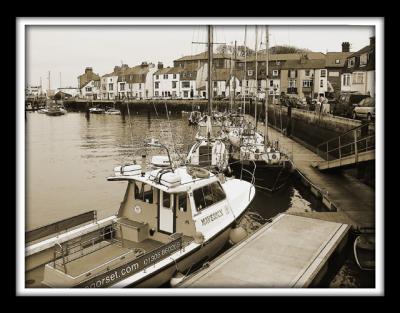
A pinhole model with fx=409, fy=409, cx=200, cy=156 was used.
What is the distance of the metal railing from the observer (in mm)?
9883

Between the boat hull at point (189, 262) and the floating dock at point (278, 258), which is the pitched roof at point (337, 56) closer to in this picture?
the floating dock at point (278, 258)

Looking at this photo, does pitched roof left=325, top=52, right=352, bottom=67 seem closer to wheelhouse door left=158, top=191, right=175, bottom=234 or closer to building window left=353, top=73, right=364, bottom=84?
building window left=353, top=73, right=364, bottom=84

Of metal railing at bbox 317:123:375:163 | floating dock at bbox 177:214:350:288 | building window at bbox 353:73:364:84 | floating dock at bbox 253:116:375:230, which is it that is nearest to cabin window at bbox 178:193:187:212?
floating dock at bbox 177:214:350:288

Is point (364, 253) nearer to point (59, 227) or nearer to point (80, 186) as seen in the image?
point (59, 227)

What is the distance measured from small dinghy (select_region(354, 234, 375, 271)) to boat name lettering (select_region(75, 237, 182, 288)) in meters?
3.12

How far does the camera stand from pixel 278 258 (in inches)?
240

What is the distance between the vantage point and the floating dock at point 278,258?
5.45 meters

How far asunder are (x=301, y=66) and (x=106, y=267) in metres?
30.8

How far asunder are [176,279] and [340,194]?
19.8 ft

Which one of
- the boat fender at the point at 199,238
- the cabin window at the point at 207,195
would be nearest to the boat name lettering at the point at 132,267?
the boat fender at the point at 199,238

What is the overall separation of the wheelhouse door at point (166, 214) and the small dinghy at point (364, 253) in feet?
10.3
